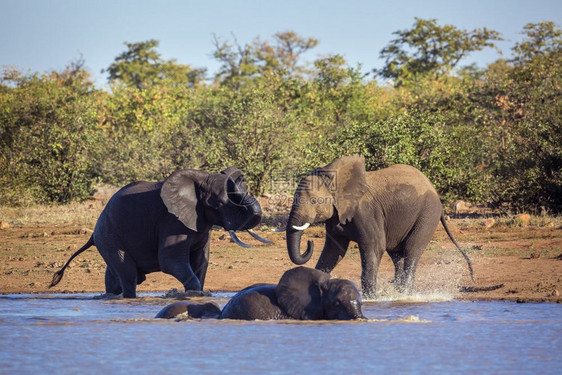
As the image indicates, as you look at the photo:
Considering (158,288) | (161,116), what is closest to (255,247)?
(158,288)

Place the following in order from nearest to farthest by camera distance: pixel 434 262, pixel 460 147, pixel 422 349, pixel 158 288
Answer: pixel 422 349
pixel 158 288
pixel 434 262
pixel 460 147

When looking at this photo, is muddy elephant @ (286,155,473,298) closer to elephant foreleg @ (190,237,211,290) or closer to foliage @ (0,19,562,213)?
elephant foreleg @ (190,237,211,290)

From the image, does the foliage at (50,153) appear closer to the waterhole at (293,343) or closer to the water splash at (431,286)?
the water splash at (431,286)

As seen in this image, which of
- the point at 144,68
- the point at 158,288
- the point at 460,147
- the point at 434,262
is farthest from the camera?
the point at 144,68

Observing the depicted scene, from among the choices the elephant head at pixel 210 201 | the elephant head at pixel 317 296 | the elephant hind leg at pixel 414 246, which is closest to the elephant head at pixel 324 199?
the elephant head at pixel 210 201

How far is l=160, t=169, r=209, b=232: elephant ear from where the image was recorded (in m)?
11.1

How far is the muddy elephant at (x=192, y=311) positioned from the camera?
914cm

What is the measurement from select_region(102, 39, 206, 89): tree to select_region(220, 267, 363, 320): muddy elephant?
4504 cm

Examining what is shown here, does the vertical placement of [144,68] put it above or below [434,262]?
above

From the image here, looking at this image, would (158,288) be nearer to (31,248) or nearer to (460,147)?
(31,248)

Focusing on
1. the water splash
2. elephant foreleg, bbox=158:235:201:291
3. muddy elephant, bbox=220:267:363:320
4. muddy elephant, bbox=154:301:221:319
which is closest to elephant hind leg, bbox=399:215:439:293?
the water splash

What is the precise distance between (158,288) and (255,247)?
3.17m

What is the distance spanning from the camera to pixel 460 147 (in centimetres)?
1952

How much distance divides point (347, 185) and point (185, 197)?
6.39 ft
